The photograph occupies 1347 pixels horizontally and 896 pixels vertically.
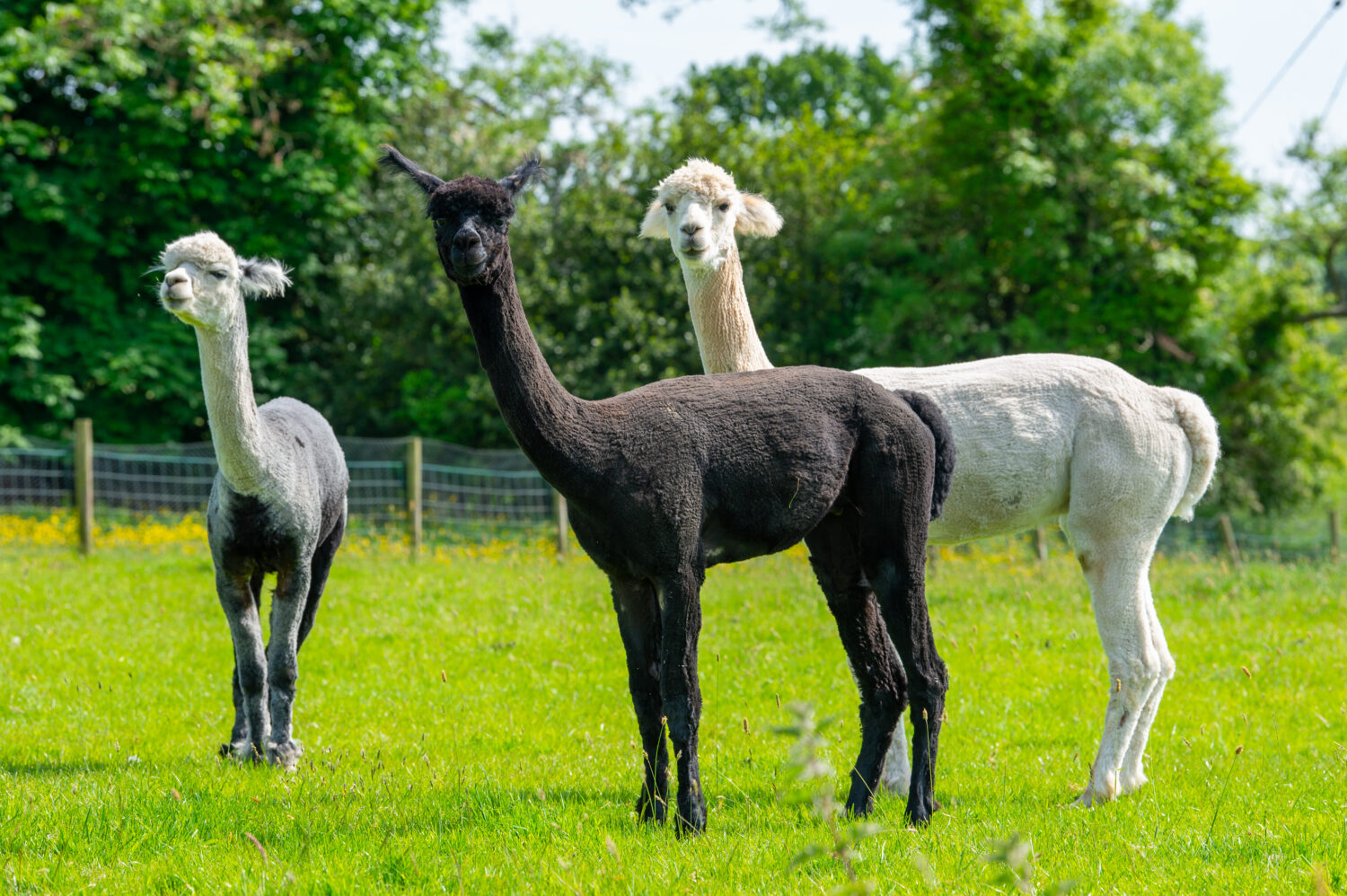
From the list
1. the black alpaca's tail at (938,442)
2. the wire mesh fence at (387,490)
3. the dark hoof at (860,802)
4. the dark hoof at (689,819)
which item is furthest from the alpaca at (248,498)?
the wire mesh fence at (387,490)

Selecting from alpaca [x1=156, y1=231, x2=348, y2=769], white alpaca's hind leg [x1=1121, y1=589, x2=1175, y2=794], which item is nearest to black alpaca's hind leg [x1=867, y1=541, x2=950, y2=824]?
white alpaca's hind leg [x1=1121, y1=589, x2=1175, y2=794]

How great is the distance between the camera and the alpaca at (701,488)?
4035mm

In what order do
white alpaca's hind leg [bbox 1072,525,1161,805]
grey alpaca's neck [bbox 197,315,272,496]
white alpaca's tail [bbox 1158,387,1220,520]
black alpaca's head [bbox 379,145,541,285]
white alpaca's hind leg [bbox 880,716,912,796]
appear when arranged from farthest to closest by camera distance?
white alpaca's tail [bbox 1158,387,1220,520], grey alpaca's neck [bbox 197,315,272,496], white alpaca's hind leg [bbox 880,716,912,796], white alpaca's hind leg [bbox 1072,525,1161,805], black alpaca's head [bbox 379,145,541,285]

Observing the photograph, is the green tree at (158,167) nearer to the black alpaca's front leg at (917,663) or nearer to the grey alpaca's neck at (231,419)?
the grey alpaca's neck at (231,419)

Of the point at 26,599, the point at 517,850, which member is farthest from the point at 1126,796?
the point at 26,599

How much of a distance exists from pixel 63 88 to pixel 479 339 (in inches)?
747

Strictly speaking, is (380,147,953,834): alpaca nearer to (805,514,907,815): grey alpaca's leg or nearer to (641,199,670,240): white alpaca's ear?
(805,514,907,815): grey alpaca's leg

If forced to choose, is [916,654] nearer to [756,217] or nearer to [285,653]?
[756,217]

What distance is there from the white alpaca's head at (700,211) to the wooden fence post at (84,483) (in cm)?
962

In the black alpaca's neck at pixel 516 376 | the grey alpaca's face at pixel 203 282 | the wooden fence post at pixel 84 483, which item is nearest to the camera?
the black alpaca's neck at pixel 516 376

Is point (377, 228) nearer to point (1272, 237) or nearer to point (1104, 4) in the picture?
point (1104, 4)

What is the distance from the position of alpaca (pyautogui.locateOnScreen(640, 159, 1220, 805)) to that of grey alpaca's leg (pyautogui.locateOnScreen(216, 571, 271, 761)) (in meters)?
2.77

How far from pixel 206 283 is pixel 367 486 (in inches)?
432

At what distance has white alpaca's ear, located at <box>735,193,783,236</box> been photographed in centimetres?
630
